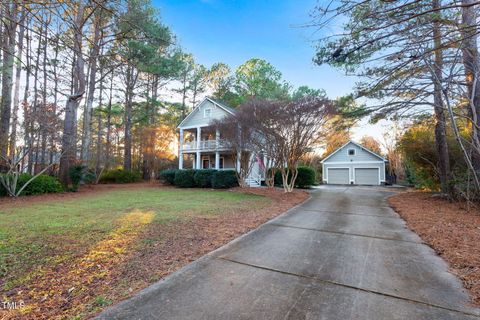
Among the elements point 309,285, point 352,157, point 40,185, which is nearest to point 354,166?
point 352,157

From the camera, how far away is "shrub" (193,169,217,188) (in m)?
15.4

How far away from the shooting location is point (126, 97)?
2088 cm

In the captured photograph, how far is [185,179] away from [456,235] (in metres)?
14.4

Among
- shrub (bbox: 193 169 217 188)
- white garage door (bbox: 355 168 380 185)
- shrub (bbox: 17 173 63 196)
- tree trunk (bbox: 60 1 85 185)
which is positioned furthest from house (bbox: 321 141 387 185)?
shrub (bbox: 17 173 63 196)

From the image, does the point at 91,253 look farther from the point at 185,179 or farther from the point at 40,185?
the point at 185,179

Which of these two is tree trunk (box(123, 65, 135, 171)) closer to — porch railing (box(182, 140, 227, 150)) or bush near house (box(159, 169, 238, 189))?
porch railing (box(182, 140, 227, 150))

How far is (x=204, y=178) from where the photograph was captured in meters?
15.5

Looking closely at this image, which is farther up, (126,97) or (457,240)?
(126,97)

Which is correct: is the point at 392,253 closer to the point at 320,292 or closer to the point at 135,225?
the point at 320,292

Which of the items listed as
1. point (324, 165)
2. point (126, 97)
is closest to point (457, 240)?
point (324, 165)

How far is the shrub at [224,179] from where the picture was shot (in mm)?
14828

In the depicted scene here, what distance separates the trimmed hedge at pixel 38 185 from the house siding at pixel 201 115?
1155 cm

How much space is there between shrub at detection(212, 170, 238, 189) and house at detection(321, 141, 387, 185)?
13355mm

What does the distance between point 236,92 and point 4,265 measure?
26677mm
